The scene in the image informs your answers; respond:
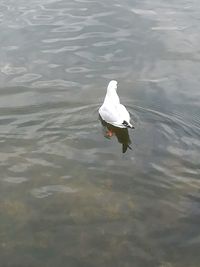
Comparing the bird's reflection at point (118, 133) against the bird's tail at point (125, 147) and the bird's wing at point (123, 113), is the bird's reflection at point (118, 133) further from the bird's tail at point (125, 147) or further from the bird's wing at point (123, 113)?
the bird's wing at point (123, 113)

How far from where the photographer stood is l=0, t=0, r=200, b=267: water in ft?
27.4

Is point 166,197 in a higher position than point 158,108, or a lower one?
lower

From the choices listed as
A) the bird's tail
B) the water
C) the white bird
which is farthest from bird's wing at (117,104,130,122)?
the bird's tail

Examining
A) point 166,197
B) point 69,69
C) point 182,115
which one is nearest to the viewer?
point 166,197

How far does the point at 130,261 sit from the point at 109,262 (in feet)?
1.26

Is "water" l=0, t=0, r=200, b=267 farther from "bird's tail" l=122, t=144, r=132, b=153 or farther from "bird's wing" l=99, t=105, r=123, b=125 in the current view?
"bird's wing" l=99, t=105, r=123, b=125

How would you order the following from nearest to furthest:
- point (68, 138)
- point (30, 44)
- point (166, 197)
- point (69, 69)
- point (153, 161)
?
point (166, 197) < point (153, 161) < point (68, 138) < point (69, 69) < point (30, 44)

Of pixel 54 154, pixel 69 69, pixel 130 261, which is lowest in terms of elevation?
pixel 130 261

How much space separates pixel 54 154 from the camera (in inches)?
428

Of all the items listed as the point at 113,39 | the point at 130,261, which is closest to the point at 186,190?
the point at 130,261

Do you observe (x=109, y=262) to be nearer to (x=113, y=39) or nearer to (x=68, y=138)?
(x=68, y=138)

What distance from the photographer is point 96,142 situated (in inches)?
450

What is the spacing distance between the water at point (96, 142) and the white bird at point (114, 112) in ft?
1.34

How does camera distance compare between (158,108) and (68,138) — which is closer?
(68,138)
